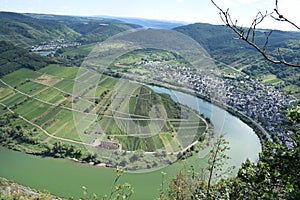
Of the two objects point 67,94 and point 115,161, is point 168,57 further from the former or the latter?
point 115,161

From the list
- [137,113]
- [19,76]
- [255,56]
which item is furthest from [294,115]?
[255,56]

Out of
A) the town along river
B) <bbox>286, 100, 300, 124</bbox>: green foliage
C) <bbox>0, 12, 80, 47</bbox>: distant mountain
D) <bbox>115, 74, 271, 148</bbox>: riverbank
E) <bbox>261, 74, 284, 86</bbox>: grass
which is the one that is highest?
<bbox>286, 100, 300, 124</bbox>: green foliage

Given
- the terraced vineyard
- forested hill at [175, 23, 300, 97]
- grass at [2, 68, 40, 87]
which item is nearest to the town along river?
the terraced vineyard

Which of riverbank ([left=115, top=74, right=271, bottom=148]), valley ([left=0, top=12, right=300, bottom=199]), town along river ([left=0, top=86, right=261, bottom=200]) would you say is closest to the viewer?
valley ([left=0, top=12, right=300, bottom=199])

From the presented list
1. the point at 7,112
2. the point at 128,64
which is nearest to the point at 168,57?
the point at 128,64

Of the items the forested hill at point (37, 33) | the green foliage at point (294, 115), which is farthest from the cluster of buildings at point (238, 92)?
the forested hill at point (37, 33)

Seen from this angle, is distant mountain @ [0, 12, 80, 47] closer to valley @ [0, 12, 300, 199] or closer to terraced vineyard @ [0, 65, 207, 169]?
valley @ [0, 12, 300, 199]
